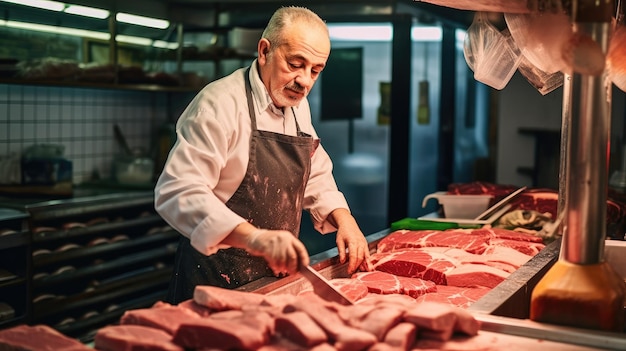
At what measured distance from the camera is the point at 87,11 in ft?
18.1

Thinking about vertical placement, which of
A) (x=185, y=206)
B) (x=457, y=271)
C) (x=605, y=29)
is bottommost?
(x=457, y=271)

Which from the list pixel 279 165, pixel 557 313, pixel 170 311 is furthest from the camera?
pixel 279 165

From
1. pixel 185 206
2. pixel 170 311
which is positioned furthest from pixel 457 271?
pixel 170 311

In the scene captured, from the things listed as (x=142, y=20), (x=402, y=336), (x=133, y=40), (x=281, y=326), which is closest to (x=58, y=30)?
(x=133, y=40)

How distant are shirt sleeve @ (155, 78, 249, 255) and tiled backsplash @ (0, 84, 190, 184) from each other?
2.96 meters

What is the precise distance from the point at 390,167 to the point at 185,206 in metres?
4.06

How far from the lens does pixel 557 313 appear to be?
2.08 m

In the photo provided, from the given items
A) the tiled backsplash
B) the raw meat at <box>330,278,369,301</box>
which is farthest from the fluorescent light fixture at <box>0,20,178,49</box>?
the raw meat at <box>330,278,369,301</box>

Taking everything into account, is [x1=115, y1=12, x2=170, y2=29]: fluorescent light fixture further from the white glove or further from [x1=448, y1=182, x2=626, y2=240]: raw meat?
the white glove

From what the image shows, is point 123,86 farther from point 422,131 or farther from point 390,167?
A: point 422,131

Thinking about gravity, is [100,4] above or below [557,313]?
above

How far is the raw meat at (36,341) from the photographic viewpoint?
1.71 m

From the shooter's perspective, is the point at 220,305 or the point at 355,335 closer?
the point at 355,335

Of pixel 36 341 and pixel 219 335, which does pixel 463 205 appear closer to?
pixel 219 335
